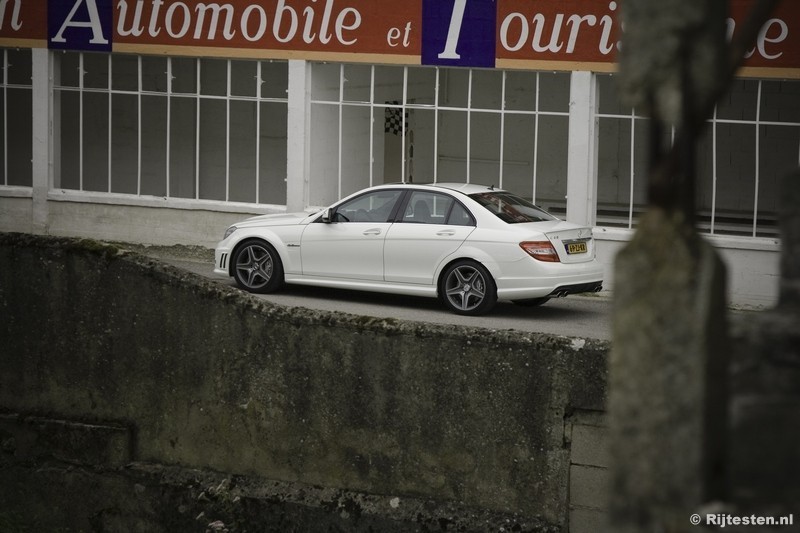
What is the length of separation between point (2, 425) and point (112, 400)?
1247mm

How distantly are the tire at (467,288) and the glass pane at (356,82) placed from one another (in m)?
6.57

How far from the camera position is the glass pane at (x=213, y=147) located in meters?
27.3

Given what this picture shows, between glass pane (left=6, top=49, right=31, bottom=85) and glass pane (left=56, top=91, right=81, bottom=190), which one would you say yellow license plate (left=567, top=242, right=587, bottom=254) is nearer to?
glass pane (left=56, top=91, right=81, bottom=190)

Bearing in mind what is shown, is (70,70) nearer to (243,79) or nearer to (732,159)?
(243,79)

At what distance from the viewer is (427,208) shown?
14852 millimetres

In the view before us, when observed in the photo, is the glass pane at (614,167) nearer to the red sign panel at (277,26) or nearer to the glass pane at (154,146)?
the red sign panel at (277,26)

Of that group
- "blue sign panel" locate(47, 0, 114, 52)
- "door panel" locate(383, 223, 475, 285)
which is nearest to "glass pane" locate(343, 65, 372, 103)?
"blue sign panel" locate(47, 0, 114, 52)

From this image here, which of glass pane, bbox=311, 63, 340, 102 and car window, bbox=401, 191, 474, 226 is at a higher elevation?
glass pane, bbox=311, 63, 340, 102

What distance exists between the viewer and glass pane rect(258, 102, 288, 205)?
26922mm

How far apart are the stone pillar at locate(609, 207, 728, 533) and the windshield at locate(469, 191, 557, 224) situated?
1100cm

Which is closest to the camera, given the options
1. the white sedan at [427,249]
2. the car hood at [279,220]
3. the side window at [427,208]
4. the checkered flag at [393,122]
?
the white sedan at [427,249]

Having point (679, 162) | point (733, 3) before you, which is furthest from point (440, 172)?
point (679, 162)

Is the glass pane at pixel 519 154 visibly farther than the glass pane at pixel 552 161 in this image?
Yes

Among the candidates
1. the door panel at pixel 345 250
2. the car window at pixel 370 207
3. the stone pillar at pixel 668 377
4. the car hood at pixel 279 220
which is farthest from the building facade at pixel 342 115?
the stone pillar at pixel 668 377
